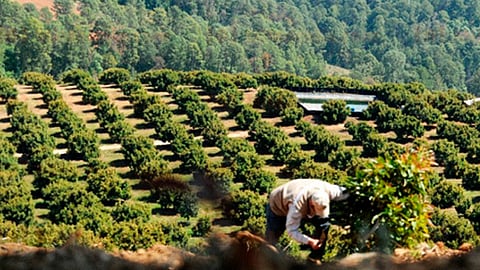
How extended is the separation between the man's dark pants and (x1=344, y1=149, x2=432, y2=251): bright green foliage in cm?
28

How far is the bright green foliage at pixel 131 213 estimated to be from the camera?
23.5m

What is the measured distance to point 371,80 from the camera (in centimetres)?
8669

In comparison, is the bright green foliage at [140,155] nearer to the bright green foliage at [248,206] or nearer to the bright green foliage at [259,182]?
the bright green foliage at [259,182]

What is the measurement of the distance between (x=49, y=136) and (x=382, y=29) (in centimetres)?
8496

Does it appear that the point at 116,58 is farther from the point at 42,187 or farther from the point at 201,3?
the point at 42,187

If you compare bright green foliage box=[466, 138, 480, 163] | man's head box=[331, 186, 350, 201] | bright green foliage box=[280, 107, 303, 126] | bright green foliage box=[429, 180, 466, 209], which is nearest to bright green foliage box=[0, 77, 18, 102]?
bright green foliage box=[280, 107, 303, 126]

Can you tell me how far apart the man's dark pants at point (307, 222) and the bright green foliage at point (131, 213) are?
1780 centimetres

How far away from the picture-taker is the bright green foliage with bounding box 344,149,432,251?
5.29 metres

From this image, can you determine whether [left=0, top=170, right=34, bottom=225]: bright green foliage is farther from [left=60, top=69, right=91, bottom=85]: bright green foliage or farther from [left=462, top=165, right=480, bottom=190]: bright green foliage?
[left=60, top=69, right=91, bottom=85]: bright green foliage

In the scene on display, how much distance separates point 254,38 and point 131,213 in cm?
6846

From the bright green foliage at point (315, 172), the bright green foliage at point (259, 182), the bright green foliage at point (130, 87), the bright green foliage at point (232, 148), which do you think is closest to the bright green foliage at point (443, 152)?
the bright green foliage at point (315, 172)

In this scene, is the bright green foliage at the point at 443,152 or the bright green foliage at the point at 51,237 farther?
the bright green foliage at the point at 443,152

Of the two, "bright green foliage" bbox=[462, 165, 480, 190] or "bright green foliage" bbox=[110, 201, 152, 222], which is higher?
"bright green foliage" bbox=[110, 201, 152, 222]

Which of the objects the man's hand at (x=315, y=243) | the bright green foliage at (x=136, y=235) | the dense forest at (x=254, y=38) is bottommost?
the dense forest at (x=254, y=38)
